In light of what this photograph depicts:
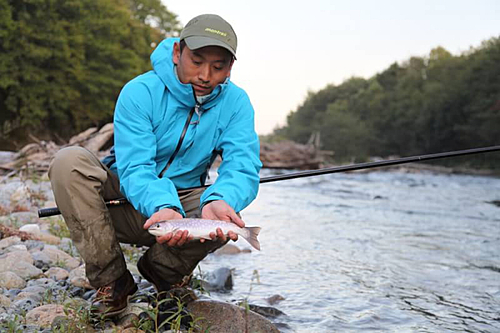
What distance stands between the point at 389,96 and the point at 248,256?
2704 inches

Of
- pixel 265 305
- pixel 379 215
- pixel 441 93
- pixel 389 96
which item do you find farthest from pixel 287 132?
pixel 265 305

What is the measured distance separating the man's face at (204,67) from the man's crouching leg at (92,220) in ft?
2.30

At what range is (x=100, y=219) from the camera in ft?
9.29

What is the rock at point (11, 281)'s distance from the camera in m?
3.50

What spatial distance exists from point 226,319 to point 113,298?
682mm

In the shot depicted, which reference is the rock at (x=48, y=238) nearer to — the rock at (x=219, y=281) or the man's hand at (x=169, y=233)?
the rock at (x=219, y=281)

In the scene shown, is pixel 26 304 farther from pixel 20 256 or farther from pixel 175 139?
pixel 175 139

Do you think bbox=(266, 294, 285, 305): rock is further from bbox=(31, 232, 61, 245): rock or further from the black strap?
bbox=(31, 232, 61, 245): rock

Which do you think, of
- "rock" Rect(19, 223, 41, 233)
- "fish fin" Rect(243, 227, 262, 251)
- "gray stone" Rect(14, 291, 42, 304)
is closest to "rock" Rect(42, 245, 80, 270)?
"rock" Rect(19, 223, 41, 233)

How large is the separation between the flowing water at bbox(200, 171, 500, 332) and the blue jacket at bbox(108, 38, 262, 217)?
1.28 meters

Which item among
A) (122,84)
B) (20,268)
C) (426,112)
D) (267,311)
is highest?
(122,84)

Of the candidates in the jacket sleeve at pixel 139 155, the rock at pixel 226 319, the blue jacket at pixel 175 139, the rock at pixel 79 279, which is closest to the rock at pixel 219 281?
the rock at pixel 79 279

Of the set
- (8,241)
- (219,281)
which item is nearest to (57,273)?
(8,241)

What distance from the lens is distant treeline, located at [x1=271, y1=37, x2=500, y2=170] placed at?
4594cm
